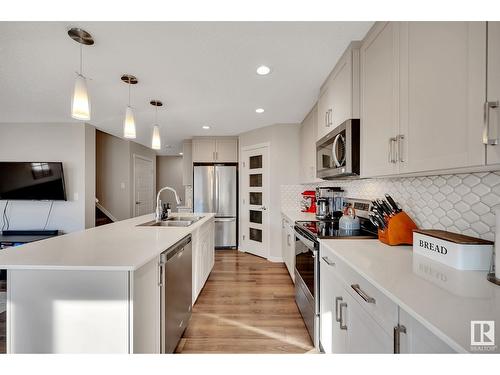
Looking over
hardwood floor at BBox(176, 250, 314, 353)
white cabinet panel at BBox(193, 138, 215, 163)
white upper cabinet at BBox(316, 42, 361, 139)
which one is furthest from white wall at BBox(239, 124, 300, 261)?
white upper cabinet at BBox(316, 42, 361, 139)

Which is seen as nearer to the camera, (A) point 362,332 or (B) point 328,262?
(A) point 362,332

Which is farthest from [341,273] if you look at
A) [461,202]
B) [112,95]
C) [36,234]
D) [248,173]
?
[36,234]

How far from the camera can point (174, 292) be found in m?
1.62

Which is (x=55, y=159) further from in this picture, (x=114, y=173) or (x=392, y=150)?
(x=392, y=150)

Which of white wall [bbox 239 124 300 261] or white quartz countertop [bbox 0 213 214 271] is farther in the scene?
white wall [bbox 239 124 300 261]

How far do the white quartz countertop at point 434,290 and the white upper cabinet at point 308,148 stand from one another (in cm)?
184

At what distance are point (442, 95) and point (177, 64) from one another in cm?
189

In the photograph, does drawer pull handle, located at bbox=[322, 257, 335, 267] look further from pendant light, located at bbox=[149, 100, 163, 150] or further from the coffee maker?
pendant light, located at bbox=[149, 100, 163, 150]

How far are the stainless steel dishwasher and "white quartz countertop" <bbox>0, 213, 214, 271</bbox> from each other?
0.10m

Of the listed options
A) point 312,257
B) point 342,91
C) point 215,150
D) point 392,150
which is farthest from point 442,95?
point 215,150

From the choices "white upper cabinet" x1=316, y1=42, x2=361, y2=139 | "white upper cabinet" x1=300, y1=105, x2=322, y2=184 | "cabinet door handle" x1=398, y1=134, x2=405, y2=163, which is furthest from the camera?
"white upper cabinet" x1=300, y1=105, x2=322, y2=184

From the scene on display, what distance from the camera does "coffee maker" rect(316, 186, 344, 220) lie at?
261cm

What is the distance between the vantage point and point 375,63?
1.48m
